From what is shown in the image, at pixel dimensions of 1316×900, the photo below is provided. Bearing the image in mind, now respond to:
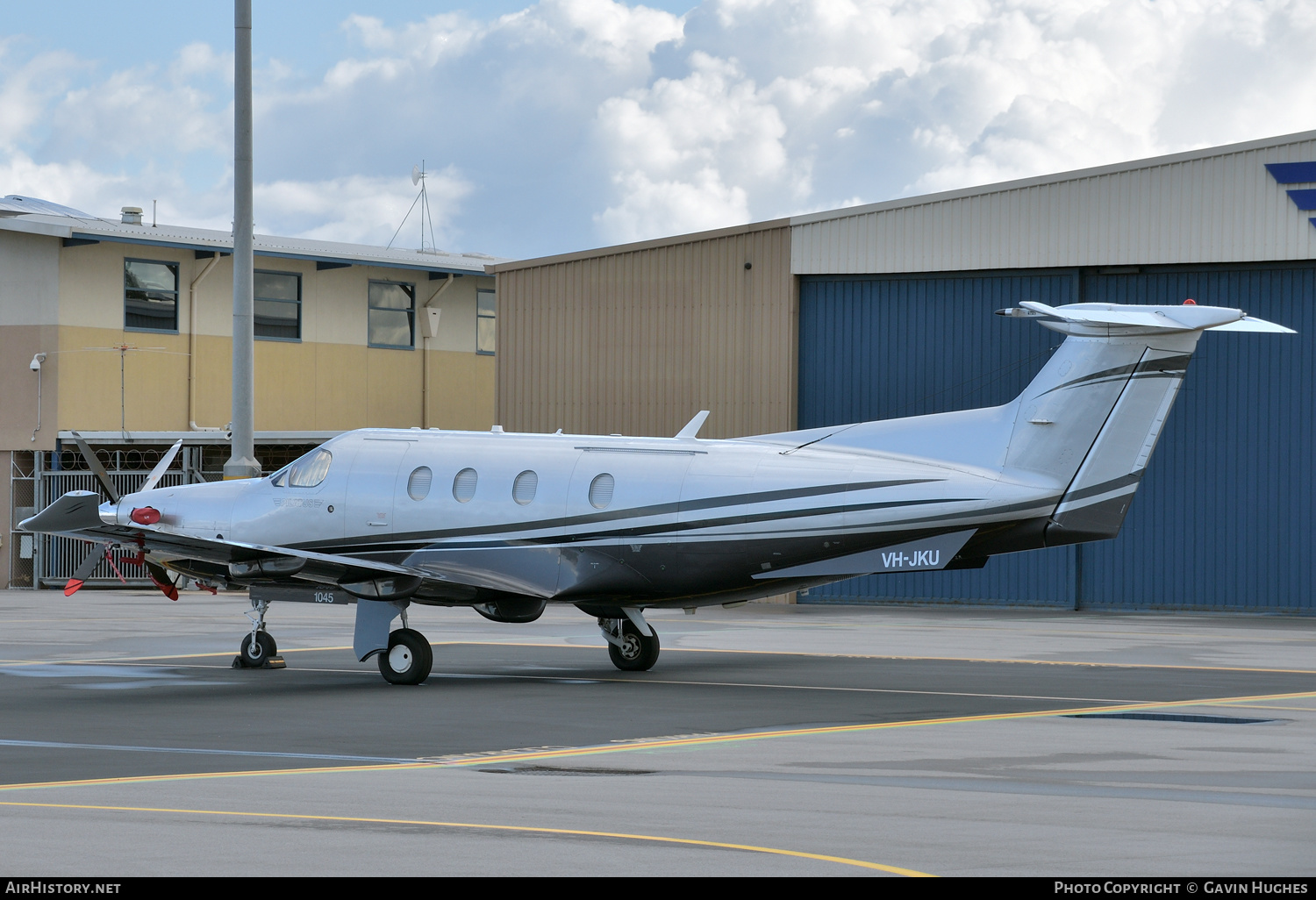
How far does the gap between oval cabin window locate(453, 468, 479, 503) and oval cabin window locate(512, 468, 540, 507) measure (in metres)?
0.57

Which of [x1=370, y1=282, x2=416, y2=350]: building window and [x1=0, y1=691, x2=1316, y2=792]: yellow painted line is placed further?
[x1=370, y1=282, x2=416, y2=350]: building window

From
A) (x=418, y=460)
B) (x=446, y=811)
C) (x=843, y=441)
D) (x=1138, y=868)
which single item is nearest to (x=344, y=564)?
(x=418, y=460)

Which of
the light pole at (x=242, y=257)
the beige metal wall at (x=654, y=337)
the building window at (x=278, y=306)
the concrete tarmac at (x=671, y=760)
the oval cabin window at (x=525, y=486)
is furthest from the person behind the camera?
the building window at (x=278, y=306)

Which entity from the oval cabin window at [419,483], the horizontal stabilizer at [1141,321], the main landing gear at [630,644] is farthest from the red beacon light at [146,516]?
the horizontal stabilizer at [1141,321]

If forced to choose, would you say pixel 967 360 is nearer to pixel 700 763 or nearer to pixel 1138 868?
pixel 700 763

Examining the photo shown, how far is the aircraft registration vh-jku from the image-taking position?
17.7m

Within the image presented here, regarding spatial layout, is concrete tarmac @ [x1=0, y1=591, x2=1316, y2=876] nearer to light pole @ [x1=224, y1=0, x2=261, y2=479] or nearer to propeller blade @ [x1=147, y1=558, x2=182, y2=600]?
propeller blade @ [x1=147, y1=558, x2=182, y2=600]

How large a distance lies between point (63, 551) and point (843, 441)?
27.5 metres

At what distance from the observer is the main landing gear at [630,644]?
2056 cm

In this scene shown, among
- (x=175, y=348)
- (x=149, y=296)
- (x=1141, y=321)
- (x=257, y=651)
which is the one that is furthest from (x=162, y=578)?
(x=149, y=296)

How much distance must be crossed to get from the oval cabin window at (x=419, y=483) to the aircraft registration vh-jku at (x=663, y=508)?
30mm

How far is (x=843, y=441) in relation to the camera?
18.7 meters

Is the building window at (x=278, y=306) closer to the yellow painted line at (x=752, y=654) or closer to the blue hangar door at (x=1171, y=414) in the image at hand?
the blue hangar door at (x=1171, y=414)

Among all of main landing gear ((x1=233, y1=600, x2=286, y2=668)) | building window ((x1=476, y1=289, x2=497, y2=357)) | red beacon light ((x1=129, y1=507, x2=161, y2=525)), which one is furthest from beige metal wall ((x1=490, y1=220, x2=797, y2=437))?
red beacon light ((x1=129, y1=507, x2=161, y2=525))
